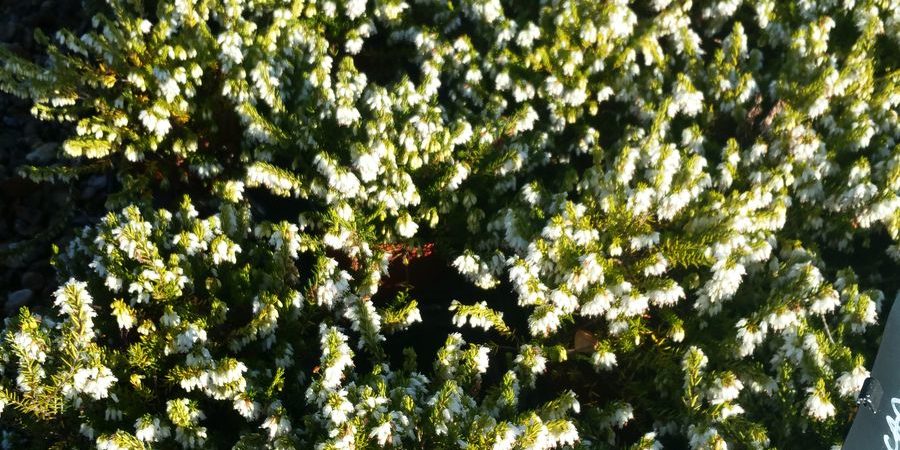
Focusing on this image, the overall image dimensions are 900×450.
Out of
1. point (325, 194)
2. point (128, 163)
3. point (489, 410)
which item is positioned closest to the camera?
point (489, 410)

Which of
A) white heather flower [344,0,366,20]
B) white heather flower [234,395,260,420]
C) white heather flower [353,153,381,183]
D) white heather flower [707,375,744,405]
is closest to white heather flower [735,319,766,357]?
white heather flower [707,375,744,405]

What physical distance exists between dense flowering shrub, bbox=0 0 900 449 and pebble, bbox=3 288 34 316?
667mm

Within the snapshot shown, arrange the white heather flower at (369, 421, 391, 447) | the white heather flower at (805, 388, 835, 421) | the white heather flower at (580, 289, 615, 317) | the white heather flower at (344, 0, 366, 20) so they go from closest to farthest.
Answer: the white heather flower at (369, 421, 391, 447) < the white heather flower at (805, 388, 835, 421) < the white heather flower at (580, 289, 615, 317) < the white heather flower at (344, 0, 366, 20)

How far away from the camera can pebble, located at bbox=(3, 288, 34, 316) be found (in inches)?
144

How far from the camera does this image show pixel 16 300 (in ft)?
12.1

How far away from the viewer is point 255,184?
3.24 metres

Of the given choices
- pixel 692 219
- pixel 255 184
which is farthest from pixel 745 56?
pixel 255 184

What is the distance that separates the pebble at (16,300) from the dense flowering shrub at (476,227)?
667mm

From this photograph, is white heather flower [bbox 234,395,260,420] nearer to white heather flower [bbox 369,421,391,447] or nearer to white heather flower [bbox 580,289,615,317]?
white heather flower [bbox 369,421,391,447]

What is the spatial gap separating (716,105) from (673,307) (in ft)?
3.82

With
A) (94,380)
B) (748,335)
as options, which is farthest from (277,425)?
(748,335)

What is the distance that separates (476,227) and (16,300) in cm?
234

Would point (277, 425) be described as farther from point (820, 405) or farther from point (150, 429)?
point (820, 405)

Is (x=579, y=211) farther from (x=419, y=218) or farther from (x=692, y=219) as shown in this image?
(x=419, y=218)
